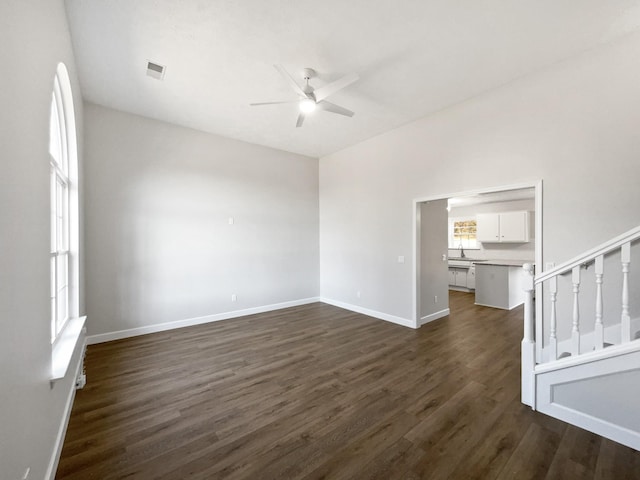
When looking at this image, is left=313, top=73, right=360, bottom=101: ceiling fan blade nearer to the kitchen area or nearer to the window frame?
the kitchen area

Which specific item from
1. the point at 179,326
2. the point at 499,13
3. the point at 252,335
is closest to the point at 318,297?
the point at 252,335

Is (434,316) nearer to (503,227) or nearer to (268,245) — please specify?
(268,245)

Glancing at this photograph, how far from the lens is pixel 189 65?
9.58ft

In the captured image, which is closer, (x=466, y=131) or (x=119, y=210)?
(x=466, y=131)

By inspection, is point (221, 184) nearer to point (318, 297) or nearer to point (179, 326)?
point (179, 326)

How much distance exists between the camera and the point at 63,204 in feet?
9.65

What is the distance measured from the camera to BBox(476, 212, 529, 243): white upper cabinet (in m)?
6.79

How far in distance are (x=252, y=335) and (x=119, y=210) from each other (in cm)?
279

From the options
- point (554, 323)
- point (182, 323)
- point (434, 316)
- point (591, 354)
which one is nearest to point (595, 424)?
point (591, 354)

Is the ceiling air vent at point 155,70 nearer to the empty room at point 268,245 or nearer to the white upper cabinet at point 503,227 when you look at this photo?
the empty room at point 268,245

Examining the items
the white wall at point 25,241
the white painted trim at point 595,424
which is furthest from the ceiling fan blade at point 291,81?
the white painted trim at point 595,424

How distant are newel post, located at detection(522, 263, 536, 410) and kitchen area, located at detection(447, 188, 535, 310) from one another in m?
3.83

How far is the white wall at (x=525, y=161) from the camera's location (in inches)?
102

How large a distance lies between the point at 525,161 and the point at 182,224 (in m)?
5.08
